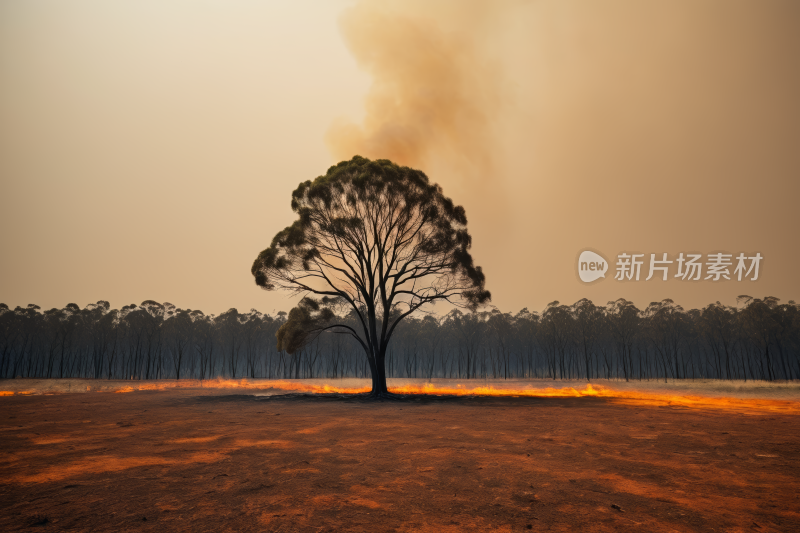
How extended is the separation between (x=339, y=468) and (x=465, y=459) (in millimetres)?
2433

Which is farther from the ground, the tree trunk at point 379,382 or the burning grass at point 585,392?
the tree trunk at point 379,382

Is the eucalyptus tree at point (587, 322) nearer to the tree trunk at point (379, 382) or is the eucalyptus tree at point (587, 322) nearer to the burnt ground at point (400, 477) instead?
the tree trunk at point (379, 382)

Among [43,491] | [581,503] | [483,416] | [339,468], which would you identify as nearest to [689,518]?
[581,503]

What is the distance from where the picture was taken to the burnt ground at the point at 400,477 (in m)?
4.47

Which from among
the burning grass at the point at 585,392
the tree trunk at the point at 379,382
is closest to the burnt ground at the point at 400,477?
the burning grass at the point at 585,392

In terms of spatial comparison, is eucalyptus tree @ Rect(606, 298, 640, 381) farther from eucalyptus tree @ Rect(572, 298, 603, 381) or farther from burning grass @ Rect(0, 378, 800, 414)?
burning grass @ Rect(0, 378, 800, 414)

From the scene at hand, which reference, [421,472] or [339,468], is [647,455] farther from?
[339,468]

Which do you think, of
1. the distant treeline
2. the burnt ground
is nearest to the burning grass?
the burnt ground

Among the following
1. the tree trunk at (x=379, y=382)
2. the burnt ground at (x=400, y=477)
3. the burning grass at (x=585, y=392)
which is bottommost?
the burning grass at (x=585, y=392)

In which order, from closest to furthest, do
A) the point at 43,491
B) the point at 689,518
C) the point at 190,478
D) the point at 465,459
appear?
the point at 689,518, the point at 43,491, the point at 190,478, the point at 465,459

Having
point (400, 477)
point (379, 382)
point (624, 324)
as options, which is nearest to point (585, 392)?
point (379, 382)

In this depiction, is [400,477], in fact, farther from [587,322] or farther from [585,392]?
[587,322]

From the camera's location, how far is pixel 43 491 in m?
5.40

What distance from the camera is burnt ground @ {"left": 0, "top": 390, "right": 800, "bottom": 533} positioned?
4.47m
